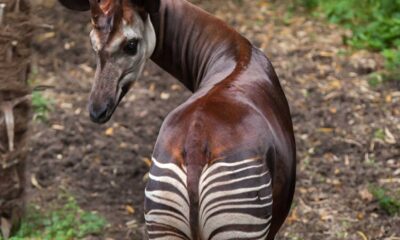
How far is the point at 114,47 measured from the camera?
3.67 metres

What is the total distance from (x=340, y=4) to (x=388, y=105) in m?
1.85

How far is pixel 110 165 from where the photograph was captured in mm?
5965

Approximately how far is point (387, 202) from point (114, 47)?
2.43 metres

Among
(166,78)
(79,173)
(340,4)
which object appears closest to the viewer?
(79,173)

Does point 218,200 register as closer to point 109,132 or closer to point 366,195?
point 366,195

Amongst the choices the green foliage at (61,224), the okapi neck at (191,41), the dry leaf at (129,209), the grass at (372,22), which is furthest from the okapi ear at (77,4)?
the grass at (372,22)

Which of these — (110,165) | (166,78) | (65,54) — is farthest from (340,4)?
(110,165)

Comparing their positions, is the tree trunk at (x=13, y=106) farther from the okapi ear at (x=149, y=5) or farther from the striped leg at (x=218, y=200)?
the striped leg at (x=218, y=200)

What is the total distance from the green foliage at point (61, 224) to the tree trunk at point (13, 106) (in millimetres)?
95

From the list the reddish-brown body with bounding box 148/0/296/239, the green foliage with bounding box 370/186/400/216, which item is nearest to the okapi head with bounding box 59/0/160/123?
the reddish-brown body with bounding box 148/0/296/239

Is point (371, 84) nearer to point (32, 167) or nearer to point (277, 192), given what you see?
point (32, 167)

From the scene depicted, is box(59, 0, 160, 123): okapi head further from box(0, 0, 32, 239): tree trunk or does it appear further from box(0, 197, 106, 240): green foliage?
box(0, 197, 106, 240): green foliage

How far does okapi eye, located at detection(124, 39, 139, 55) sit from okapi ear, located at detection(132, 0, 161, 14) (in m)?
0.15

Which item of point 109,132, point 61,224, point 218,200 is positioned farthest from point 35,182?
point 218,200
